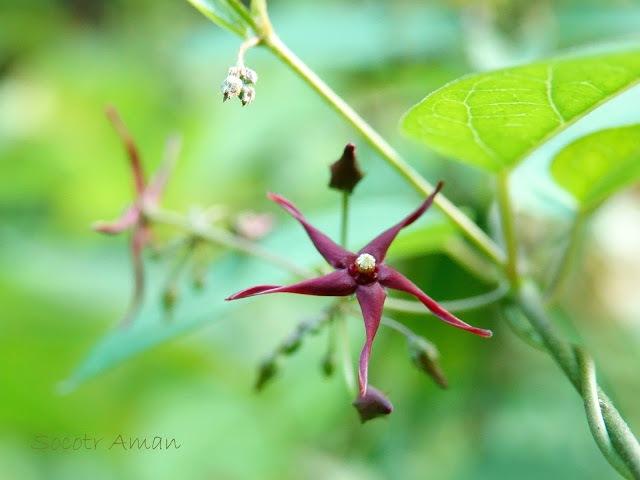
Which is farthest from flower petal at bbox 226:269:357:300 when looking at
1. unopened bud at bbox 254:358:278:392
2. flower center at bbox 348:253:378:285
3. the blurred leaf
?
the blurred leaf

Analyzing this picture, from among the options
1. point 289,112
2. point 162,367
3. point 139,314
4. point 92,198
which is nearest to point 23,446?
point 162,367

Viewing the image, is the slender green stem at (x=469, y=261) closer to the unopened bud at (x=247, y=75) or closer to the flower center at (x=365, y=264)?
the flower center at (x=365, y=264)

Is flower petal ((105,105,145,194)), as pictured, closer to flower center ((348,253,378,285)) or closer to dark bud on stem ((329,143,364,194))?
dark bud on stem ((329,143,364,194))

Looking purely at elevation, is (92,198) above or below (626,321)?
below

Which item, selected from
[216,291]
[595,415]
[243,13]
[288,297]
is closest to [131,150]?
[216,291]

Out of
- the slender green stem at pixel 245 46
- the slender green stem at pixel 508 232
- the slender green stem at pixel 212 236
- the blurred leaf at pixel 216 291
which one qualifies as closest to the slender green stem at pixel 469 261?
the blurred leaf at pixel 216 291

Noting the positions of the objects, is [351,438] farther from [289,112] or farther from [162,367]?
[289,112]
